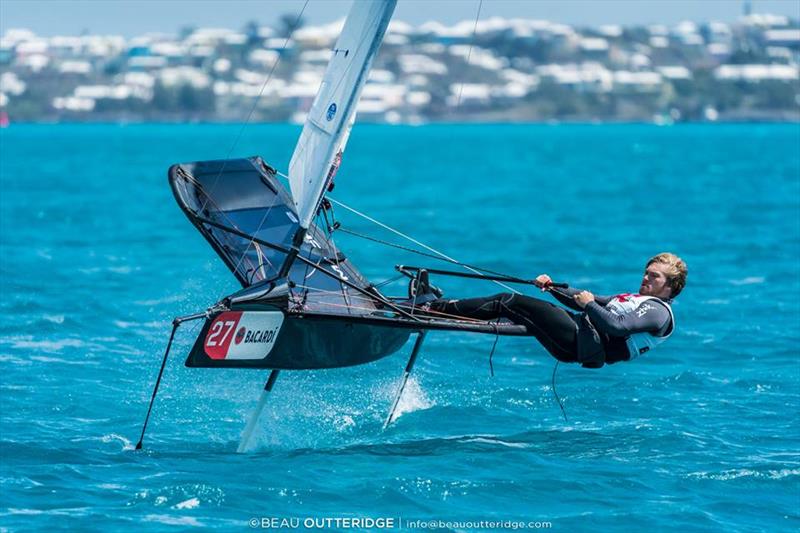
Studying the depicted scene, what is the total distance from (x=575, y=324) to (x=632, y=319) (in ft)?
1.42

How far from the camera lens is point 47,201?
35656 millimetres

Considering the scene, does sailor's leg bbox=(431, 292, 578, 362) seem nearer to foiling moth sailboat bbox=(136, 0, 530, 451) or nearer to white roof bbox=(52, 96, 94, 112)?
foiling moth sailboat bbox=(136, 0, 530, 451)

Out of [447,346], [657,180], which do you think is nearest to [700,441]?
[447,346]

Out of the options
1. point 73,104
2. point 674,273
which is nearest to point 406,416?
point 674,273

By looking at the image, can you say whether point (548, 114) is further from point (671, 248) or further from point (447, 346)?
point (447, 346)

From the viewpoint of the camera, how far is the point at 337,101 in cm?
970

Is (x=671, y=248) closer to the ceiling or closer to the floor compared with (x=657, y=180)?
closer to the floor

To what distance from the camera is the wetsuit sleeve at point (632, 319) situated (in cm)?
931

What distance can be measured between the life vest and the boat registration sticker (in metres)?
2.34

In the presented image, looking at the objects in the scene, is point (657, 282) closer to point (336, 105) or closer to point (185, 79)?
point (336, 105)

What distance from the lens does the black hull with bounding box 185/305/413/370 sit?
9492 mm

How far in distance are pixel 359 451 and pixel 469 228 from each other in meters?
19.1

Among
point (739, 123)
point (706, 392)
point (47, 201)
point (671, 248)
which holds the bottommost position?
point (706, 392)

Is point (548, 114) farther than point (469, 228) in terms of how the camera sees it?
Yes
